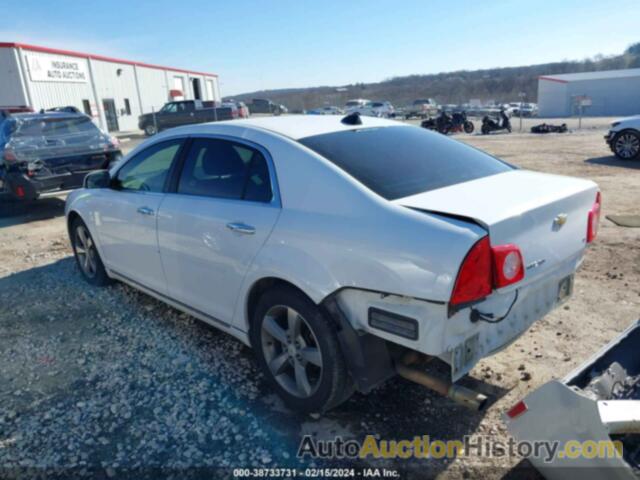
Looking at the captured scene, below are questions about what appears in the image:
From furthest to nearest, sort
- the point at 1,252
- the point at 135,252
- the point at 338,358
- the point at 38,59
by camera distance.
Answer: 1. the point at 38,59
2. the point at 1,252
3. the point at 135,252
4. the point at 338,358

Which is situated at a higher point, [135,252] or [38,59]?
[38,59]

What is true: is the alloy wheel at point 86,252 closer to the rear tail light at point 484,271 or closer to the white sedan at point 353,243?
the white sedan at point 353,243

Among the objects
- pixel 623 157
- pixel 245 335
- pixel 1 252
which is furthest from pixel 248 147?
pixel 623 157

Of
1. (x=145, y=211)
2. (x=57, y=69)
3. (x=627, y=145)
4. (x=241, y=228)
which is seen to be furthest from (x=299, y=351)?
(x=57, y=69)

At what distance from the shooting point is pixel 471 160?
125 inches

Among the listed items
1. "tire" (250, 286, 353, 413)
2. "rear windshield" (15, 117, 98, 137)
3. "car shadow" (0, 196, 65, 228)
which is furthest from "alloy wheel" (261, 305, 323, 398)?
"rear windshield" (15, 117, 98, 137)

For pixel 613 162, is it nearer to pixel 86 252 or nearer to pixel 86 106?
pixel 86 252

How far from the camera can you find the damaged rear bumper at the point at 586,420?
190 cm

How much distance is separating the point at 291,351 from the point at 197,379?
2.80ft

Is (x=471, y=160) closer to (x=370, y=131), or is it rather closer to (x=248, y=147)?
(x=370, y=131)

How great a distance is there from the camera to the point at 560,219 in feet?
8.18

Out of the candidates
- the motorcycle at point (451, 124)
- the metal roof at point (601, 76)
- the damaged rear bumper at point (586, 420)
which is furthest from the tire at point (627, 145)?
the metal roof at point (601, 76)

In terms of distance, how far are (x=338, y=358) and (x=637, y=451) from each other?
1.39m

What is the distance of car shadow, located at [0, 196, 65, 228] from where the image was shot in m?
8.42
